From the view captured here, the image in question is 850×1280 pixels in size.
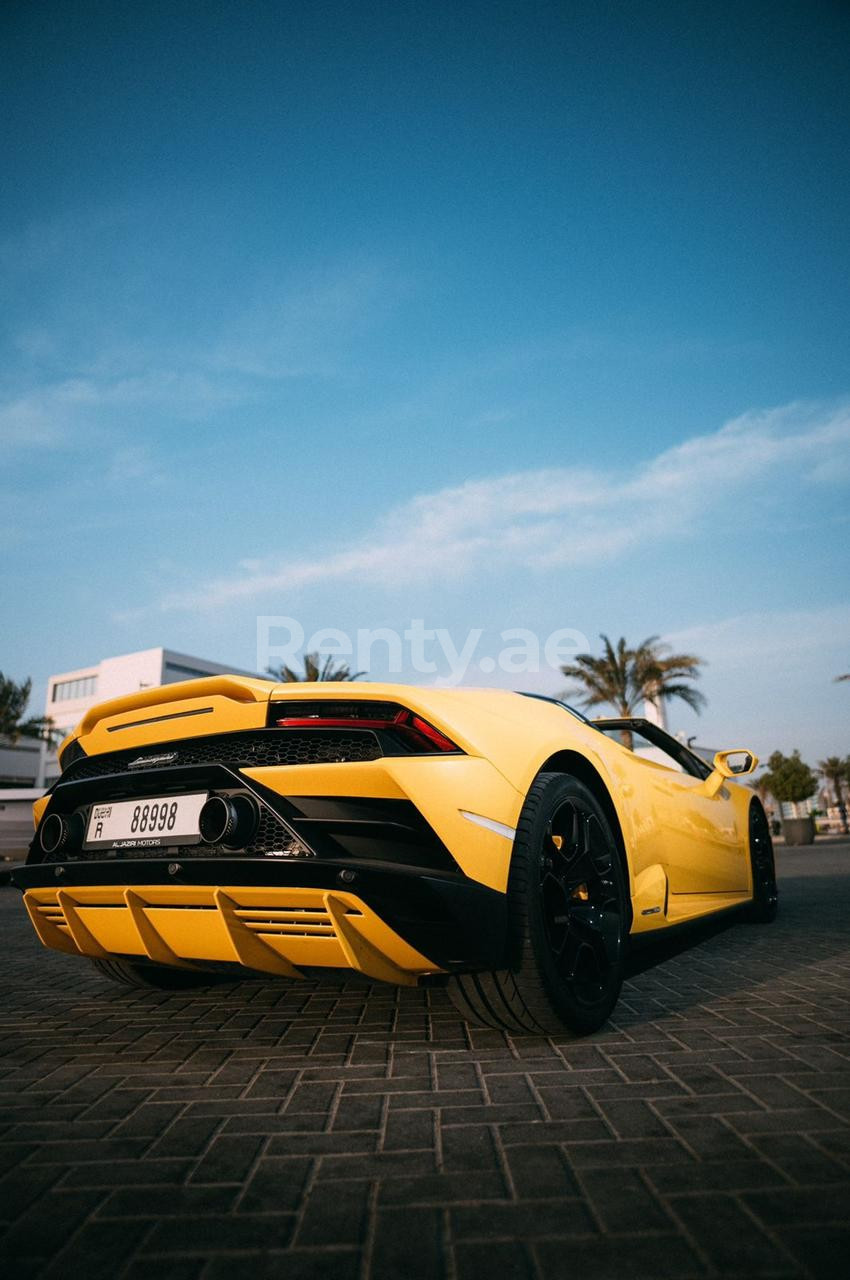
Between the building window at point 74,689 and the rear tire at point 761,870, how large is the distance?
81.8 meters

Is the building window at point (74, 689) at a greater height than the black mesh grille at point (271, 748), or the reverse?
the building window at point (74, 689)

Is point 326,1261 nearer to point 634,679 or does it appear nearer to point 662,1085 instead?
point 662,1085

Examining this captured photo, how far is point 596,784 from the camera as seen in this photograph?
302 centimetres

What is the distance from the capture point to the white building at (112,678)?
72.4 metres

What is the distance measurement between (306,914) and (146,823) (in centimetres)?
70

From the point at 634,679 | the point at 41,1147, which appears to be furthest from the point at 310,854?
the point at 634,679

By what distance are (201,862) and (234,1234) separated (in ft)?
3.53

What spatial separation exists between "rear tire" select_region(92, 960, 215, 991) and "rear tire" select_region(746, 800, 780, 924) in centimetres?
351

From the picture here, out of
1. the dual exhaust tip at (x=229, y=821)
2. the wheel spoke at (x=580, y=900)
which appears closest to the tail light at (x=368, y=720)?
the dual exhaust tip at (x=229, y=821)

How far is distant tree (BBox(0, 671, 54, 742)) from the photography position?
36219 mm

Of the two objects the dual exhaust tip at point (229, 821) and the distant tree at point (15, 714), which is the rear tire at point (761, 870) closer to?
the dual exhaust tip at point (229, 821)

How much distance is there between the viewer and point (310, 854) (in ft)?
7.36

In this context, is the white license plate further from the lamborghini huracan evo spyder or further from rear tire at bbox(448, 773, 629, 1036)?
rear tire at bbox(448, 773, 629, 1036)

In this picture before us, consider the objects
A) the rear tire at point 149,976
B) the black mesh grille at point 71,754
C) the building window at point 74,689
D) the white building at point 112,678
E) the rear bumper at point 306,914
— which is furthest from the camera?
the building window at point 74,689
